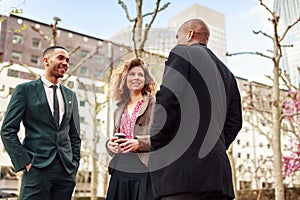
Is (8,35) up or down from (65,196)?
up

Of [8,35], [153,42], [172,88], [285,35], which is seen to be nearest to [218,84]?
[172,88]

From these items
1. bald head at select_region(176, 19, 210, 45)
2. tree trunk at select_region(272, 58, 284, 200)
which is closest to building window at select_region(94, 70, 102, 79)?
bald head at select_region(176, 19, 210, 45)

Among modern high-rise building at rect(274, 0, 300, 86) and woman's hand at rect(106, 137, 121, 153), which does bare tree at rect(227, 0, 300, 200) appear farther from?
woman's hand at rect(106, 137, 121, 153)

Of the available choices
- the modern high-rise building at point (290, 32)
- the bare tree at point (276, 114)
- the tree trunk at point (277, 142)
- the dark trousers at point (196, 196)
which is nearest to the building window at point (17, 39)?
the modern high-rise building at point (290, 32)

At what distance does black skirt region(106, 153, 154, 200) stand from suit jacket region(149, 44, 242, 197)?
0.50m

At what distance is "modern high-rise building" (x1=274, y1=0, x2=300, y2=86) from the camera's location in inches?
207

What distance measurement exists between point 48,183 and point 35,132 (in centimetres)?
33

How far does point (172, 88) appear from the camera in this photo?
5.06ft

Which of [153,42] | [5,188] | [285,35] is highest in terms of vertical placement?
[285,35]

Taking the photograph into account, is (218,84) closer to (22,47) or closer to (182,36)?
(182,36)

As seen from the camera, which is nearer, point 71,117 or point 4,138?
point 4,138

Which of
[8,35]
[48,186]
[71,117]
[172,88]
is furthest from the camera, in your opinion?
[8,35]

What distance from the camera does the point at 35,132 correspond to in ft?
7.80

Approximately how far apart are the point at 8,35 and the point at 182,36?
81.2ft
